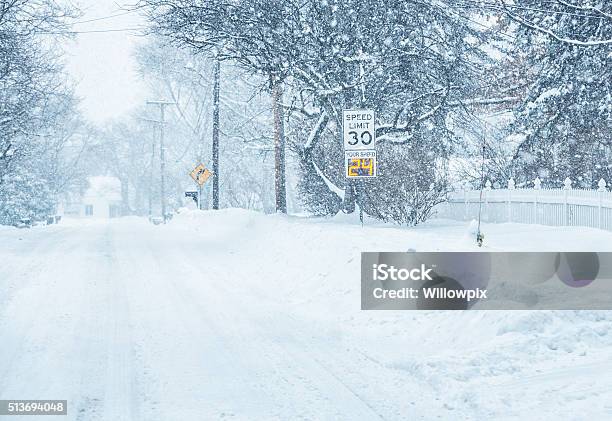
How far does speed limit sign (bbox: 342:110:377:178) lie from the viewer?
43.6 ft

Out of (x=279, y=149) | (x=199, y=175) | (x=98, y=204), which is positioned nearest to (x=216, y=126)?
(x=199, y=175)

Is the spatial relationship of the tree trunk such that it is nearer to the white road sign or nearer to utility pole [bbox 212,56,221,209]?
utility pole [bbox 212,56,221,209]

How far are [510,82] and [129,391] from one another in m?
22.1

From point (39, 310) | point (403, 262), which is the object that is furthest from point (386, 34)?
point (39, 310)

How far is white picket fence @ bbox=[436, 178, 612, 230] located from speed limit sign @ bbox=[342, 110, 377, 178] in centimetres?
525

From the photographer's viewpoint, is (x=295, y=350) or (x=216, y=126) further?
(x=216, y=126)

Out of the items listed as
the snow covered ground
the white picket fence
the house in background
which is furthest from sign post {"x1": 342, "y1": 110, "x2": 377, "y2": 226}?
the house in background

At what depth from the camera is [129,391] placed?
6078 millimetres

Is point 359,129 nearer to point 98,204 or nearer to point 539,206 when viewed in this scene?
point 539,206

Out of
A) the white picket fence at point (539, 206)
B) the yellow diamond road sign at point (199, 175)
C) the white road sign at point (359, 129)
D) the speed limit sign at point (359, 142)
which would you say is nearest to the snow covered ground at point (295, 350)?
the speed limit sign at point (359, 142)

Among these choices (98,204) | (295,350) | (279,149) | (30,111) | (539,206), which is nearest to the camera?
(295,350)

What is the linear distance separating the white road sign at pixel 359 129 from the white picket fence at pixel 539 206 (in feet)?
17.5

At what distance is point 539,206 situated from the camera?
1742 centimetres

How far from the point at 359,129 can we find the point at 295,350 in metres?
6.50
